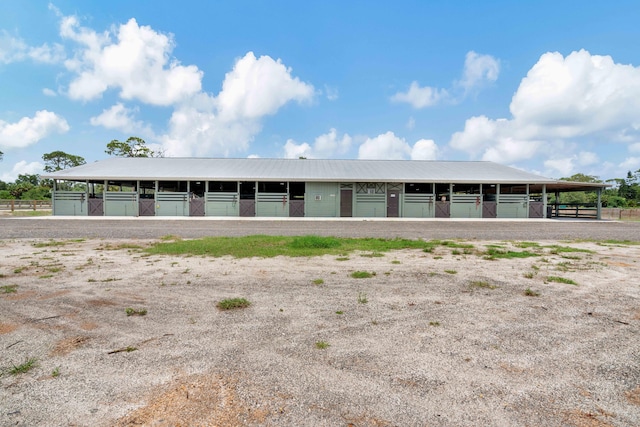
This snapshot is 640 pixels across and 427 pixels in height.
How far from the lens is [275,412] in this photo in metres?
2.33

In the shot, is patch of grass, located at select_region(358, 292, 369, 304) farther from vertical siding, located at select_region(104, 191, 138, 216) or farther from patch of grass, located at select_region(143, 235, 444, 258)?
vertical siding, located at select_region(104, 191, 138, 216)

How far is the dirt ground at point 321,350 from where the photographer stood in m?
2.38

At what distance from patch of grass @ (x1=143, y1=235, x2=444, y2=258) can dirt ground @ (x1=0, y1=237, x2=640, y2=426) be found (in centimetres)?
245

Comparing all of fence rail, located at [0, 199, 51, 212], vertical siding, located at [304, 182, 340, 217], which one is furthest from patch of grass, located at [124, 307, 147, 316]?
fence rail, located at [0, 199, 51, 212]

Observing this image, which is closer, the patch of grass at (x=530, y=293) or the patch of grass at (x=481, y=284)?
the patch of grass at (x=530, y=293)

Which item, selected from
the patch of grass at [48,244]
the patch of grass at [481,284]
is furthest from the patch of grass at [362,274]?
the patch of grass at [48,244]

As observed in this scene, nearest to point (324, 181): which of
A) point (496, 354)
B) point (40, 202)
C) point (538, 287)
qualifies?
point (538, 287)

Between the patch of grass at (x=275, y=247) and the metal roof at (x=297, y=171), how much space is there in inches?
598

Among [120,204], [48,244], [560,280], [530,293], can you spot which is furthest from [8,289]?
[120,204]

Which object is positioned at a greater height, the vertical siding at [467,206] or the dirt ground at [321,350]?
the vertical siding at [467,206]

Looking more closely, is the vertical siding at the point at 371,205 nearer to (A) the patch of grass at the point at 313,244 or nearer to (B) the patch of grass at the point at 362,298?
(A) the patch of grass at the point at 313,244

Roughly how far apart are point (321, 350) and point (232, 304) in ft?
6.12

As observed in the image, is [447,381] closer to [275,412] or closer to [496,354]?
[496,354]

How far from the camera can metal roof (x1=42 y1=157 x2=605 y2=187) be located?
85.0ft
